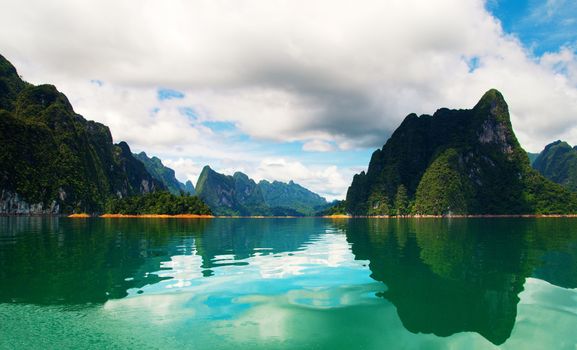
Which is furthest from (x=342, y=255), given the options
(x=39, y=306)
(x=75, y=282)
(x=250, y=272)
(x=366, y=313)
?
(x=39, y=306)

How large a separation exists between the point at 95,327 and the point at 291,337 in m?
6.44

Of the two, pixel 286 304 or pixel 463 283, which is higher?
pixel 286 304

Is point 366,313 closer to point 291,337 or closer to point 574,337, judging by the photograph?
point 291,337

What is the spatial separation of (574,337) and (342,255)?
69.5 ft

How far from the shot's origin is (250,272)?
76.8 ft

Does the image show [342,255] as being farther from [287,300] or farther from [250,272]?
[287,300]

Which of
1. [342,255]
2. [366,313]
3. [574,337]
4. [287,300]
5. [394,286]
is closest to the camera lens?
[574,337]

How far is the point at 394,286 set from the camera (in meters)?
19.1

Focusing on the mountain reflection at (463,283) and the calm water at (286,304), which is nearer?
the calm water at (286,304)

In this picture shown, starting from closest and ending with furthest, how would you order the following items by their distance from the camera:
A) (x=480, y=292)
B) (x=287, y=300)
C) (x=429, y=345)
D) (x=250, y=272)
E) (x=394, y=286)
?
(x=429, y=345) < (x=287, y=300) < (x=480, y=292) < (x=394, y=286) < (x=250, y=272)

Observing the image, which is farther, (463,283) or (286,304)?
(463,283)

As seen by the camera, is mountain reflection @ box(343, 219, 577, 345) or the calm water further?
mountain reflection @ box(343, 219, 577, 345)

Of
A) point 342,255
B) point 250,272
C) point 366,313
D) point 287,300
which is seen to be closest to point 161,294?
point 287,300

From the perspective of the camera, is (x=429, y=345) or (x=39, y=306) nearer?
(x=429, y=345)
